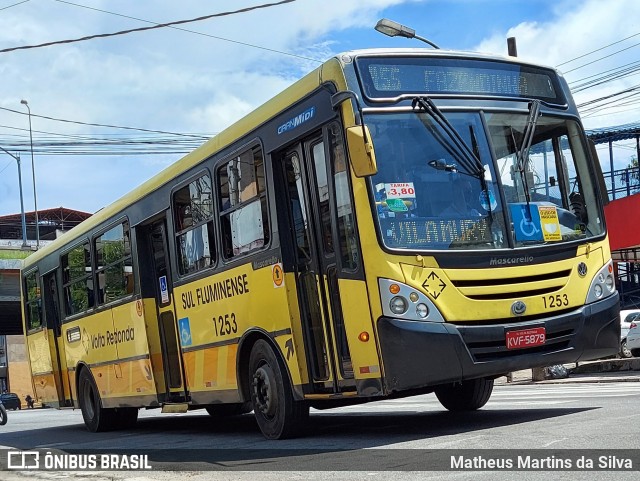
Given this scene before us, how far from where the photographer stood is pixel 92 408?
16.1 meters

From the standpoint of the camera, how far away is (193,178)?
460 inches

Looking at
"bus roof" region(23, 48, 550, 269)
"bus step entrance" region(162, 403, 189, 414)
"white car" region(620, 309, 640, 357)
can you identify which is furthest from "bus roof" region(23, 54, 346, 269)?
"white car" region(620, 309, 640, 357)

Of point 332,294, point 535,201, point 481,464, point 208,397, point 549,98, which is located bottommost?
point 481,464

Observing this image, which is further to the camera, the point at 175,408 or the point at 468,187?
the point at 175,408

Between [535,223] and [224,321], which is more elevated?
[535,223]

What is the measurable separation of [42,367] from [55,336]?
1.06 meters

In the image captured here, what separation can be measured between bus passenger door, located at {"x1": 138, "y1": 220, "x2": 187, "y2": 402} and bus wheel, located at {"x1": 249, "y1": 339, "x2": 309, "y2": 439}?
99.1 inches

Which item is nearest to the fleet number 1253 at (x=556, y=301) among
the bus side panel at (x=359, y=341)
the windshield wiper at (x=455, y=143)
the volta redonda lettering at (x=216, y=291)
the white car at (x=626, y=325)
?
the windshield wiper at (x=455, y=143)

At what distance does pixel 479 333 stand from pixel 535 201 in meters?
1.46

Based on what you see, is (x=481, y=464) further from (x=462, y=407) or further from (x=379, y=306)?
(x=462, y=407)

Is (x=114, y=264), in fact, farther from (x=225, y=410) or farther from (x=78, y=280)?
(x=225, y=410)

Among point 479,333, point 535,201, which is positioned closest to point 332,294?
point 479,333

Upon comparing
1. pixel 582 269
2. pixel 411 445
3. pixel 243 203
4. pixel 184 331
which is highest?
pixel 243 203

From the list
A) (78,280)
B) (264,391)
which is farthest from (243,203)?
(78,280)
